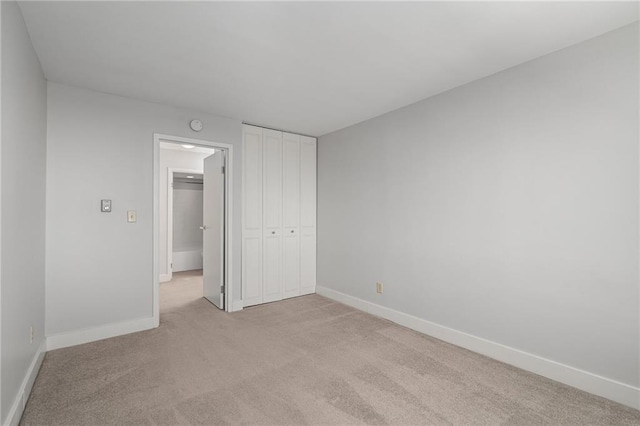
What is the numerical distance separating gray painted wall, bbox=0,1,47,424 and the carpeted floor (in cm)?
43

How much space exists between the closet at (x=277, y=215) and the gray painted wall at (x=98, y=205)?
1.09 metres

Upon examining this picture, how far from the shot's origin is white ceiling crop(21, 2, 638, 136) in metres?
1.80

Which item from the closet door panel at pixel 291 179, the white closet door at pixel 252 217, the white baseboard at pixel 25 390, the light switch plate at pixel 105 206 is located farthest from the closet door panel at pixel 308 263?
the white baseboard at pixel 25 390

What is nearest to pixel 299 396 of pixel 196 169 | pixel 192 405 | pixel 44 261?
pixel 192 405

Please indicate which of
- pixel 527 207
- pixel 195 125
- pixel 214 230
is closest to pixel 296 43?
pixel 195 125

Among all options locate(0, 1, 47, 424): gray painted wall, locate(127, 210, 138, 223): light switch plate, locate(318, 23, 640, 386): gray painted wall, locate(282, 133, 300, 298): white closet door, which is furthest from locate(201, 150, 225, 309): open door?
locate(318, 23, 640, 386): gray painted wall

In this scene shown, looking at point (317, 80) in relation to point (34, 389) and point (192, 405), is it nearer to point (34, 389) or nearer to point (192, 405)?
point (192, 405)

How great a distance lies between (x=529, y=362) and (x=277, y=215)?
3166 millimetres

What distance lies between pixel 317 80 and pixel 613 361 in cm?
305

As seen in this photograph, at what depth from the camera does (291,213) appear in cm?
438

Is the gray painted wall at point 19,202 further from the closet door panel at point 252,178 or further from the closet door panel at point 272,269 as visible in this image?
the closet door panel at point 272,269

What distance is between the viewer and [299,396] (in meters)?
2.01

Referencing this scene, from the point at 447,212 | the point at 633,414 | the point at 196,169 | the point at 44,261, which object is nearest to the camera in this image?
the point at 633,414

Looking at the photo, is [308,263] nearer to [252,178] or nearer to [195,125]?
[252,178]
